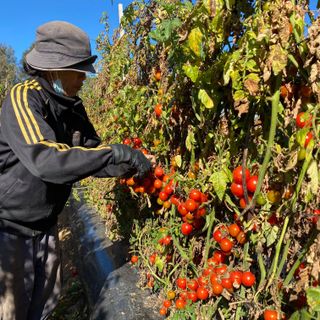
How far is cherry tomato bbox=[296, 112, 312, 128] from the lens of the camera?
107cm

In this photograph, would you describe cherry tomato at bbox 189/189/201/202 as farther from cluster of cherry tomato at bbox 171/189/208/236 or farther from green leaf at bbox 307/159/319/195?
green leaf at bbox 307/159/319/195

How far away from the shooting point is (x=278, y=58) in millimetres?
1134

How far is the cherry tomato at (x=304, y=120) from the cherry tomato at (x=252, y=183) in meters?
0.27

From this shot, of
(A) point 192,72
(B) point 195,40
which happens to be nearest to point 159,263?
(A) point 192,72

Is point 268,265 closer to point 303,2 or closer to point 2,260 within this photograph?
point 303,2

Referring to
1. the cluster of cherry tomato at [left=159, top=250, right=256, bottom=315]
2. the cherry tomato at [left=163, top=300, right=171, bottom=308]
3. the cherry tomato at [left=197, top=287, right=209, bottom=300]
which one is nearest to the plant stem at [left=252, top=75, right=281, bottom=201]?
the cluster of cherry tomato at [left=159, top=250, right=256, bottom=315]

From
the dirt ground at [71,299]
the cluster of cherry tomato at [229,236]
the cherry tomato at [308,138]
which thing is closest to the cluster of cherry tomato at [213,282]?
the cluster of cherry tomato at [229,236]

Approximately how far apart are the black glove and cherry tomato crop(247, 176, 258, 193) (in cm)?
55

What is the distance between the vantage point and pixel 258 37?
3.70 ft

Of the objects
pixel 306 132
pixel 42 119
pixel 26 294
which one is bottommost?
pixel 26 294

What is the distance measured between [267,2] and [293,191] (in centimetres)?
57

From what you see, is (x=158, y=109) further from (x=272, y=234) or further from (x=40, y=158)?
(x=272, y=234)

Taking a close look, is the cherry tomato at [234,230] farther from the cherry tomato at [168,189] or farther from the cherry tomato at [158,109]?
the cherry tomato at [158,109]

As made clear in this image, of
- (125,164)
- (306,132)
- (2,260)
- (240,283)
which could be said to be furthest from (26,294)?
(306,132)
